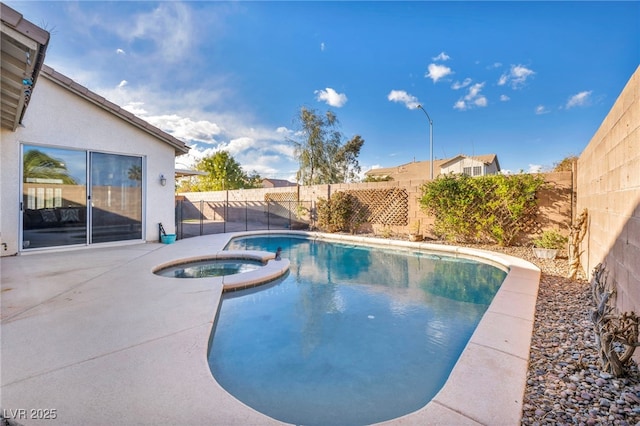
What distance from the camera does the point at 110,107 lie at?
814cm

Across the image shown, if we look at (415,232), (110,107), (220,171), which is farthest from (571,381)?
(220,171)

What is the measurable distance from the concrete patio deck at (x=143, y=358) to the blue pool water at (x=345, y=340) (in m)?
0.42

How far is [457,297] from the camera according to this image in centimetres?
530

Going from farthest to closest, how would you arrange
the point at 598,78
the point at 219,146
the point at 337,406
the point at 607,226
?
1. the point at 219,146
2. the point at 598,78
3. the point at 607,226
4. the point at 337,406

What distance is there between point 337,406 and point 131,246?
867 cm

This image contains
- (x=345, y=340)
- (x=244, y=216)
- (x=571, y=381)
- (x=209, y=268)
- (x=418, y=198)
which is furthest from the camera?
(x=244, y=216)

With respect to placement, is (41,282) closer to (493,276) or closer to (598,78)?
(493,276)

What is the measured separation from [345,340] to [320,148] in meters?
21.1

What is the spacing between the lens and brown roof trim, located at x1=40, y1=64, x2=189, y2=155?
7.26 m

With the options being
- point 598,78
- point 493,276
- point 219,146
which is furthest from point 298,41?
point 219,146

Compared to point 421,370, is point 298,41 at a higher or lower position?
higher

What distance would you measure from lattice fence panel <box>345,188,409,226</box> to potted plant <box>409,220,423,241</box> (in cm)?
52

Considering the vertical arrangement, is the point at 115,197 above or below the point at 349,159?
below

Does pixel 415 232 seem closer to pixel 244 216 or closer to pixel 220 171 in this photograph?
pixel 244 216
